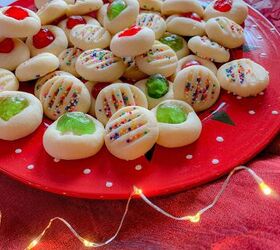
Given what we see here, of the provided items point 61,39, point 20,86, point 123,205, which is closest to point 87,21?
point 61,39

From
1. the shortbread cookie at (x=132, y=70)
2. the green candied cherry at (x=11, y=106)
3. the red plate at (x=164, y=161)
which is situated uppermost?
the green candied cherry at (x=11, y=106)

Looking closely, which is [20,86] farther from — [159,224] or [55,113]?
[159,224]

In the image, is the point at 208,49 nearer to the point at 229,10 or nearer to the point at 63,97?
the point at 229,10

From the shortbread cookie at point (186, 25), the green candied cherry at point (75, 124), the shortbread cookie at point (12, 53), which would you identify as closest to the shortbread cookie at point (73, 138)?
the green candied cherry at point (75, 124)

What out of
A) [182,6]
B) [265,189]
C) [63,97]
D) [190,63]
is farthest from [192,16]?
[265,189]

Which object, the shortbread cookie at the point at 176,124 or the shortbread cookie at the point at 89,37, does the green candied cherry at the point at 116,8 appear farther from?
the shortbread cookie at the point at 176,124
